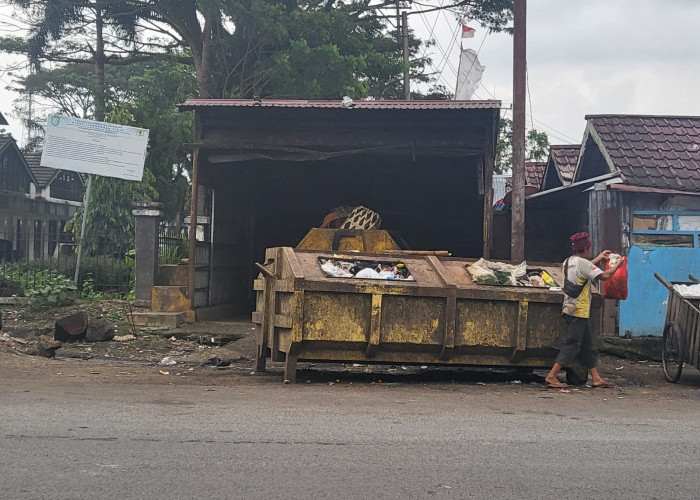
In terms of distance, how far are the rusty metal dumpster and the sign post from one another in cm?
802

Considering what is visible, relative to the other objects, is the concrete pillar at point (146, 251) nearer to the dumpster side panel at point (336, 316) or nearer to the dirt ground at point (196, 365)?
the dirt ground at point (196, 365)

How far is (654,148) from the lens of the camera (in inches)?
564

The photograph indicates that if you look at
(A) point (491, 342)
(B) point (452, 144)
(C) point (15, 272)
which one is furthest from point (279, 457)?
(C) point (15, 272)

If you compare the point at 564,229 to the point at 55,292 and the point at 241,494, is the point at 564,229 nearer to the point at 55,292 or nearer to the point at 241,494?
the point at 55,292

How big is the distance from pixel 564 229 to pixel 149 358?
10010 millimetres

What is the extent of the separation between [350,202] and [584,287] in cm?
1070

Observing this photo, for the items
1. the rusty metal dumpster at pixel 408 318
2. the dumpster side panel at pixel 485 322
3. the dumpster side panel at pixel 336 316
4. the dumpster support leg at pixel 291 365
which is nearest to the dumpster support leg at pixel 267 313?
the rusty metal dumpster at pixel 408 318

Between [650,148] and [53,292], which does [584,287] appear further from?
[53,292]

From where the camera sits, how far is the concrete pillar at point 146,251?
50.0 ft

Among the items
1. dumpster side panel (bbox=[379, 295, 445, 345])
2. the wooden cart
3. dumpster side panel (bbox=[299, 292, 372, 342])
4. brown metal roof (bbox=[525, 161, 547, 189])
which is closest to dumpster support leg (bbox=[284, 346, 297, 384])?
dumpster side panel (bbox=[299, 292, 372, 342])

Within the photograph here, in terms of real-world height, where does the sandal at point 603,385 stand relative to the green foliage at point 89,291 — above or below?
below

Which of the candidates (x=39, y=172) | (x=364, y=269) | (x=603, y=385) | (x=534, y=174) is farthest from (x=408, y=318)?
(x=39, y=172)

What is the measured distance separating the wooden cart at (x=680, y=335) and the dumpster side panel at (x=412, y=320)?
318 centimetres

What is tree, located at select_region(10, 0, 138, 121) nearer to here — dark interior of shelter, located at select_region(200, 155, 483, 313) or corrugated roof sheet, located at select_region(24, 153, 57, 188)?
dark interior of shelter, located at select_region(200, 155, 483, 313)
